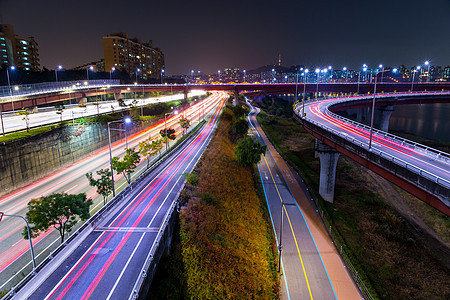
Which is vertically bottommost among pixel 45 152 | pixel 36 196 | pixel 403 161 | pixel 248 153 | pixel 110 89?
pixel 36 196

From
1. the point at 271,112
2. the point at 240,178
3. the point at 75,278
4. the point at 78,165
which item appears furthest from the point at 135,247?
the point at 271,112

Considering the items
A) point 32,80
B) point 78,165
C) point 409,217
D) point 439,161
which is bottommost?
point 409,217

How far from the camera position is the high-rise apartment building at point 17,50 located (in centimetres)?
11463

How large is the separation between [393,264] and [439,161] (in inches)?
456

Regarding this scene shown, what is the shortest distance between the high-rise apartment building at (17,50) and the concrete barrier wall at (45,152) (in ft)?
286

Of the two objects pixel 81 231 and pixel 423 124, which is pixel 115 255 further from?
pixel 423 124

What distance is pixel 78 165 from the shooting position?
47.5 metres

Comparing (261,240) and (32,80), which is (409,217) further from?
(32,80)

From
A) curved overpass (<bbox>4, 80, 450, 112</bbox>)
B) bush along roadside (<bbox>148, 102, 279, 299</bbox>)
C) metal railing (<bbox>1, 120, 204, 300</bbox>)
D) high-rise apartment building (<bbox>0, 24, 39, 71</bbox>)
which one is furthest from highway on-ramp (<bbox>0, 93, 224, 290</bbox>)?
high-rise apartment building (<bbox>0, 24, 39, 71</bbox>)

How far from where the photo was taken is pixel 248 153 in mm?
47250

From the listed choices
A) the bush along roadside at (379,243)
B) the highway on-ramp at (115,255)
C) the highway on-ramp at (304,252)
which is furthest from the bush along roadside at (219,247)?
the bush along roadside at (379,243)

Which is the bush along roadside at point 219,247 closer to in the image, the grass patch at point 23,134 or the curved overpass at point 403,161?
the curved overpass at point 403,161

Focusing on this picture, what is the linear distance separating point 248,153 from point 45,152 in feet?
105

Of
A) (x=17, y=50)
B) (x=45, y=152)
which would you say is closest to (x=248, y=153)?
(x=45, y=152)
